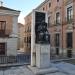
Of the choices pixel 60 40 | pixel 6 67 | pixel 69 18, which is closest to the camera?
pixel 6 67

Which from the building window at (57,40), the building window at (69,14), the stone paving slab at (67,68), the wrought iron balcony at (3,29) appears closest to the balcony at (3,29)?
the wrought iron balcony at (3,29)

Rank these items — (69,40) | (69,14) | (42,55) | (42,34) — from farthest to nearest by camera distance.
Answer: (69,14)
(69,40)
(42,34)
(42,55)

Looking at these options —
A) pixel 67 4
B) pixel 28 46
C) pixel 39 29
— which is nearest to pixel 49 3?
pixel 67 4

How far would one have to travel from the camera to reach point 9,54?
61.9ft

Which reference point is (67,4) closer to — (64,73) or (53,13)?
(53,13)

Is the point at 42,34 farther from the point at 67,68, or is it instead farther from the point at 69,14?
the point at 69,14

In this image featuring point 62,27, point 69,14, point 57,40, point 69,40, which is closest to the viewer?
point 69,40

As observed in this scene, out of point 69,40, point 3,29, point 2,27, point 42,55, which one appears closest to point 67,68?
point 42,55

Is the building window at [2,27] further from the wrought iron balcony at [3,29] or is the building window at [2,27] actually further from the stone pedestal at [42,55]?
the stone pedestal at [42,55]

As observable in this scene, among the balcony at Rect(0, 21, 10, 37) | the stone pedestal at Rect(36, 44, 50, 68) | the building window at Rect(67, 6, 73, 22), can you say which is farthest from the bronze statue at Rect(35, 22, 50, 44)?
the building window at Rect(67, 6, 73, 22)

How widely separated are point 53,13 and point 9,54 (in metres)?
12.6

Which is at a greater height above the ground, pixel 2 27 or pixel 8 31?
pixel 2 27

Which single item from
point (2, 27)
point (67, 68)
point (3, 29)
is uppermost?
point (2, 27)

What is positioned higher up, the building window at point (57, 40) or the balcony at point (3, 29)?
the balcony at point (3, 29)
